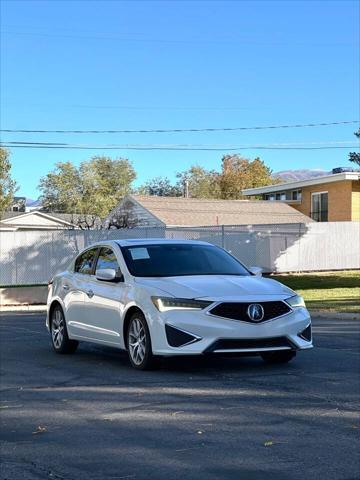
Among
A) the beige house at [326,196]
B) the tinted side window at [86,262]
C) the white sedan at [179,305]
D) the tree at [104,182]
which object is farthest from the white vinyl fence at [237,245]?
the tree at [104,182]

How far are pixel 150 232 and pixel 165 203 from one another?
13019 millimetres

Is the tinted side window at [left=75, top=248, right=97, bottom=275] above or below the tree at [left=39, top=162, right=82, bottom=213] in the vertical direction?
below

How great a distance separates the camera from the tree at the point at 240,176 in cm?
7350

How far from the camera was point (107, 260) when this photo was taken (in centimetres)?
911

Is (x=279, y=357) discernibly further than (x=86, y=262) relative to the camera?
No

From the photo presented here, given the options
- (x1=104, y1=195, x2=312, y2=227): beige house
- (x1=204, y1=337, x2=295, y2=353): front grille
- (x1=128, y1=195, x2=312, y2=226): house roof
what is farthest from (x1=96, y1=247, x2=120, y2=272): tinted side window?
(x1=128, y1=195, x2=312, y2=226): house roof

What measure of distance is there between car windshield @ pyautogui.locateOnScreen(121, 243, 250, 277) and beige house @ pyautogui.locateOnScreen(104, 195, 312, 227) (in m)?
27.6

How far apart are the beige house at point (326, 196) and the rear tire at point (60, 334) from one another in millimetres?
28527

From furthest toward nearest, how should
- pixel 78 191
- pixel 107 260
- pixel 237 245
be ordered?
pixel 78 191
pixel 237 245
pixel 107 260

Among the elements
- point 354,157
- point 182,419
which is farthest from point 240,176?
point 182,419

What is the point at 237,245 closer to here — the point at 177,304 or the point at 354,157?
the point at 354,157

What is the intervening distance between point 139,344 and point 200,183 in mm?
77036

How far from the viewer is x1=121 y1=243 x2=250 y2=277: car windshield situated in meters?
8.44

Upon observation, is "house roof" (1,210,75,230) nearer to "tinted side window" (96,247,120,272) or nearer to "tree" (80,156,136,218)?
"tree" (80,156,136,218)
